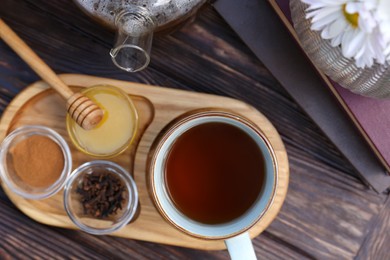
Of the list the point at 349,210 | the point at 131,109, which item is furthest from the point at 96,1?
the point at 349,210

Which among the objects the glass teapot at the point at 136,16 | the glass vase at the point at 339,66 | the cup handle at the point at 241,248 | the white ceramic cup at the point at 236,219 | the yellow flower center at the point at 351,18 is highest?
the glass teapot at the point at 136,16

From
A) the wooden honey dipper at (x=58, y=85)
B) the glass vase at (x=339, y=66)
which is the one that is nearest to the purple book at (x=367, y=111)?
the glass vase at (x=339, y=66)

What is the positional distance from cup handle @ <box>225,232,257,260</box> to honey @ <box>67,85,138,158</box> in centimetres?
19

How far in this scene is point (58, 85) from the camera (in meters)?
0.74

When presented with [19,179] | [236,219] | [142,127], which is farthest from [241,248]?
[19,179]

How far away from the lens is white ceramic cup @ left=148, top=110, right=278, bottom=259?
2.21ft

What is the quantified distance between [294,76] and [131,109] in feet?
0.72

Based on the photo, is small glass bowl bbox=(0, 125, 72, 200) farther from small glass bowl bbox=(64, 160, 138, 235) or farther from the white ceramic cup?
the white ceramic cup

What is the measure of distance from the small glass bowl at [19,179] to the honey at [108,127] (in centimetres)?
2

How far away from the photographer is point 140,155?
762mm

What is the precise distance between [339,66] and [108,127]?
0.31 m

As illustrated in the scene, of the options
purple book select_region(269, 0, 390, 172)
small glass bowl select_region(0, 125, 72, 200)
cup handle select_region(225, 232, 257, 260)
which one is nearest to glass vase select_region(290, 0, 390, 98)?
purple book select_region(269, 0, 390, 172)

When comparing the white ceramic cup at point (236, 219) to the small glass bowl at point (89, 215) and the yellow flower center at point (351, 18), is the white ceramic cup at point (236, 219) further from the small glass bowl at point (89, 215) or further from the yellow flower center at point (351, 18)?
the yellow flower center at point (351, 18)

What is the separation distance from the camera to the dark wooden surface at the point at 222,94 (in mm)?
791
